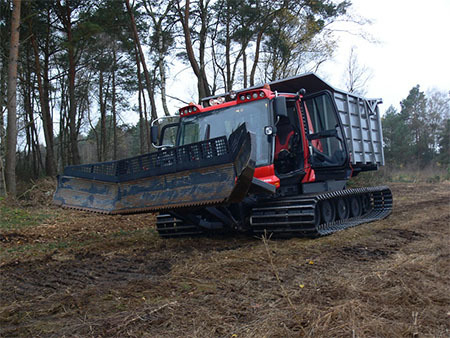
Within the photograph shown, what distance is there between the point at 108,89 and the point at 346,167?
25209 millimetres

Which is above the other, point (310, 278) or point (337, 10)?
point (337, 10)

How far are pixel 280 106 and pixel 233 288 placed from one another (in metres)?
3.46

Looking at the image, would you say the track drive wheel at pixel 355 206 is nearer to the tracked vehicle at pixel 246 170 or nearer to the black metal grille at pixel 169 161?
the tracked vehicle at pixel 246 170

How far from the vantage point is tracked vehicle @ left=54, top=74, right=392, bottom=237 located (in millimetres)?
5793

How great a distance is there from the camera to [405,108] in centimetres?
5106

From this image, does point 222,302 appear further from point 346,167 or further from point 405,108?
point 405,108

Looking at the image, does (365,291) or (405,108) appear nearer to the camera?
(365,291)

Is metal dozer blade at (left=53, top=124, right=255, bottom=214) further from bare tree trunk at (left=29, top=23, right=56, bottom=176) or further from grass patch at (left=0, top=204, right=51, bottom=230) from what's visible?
bare tree trunk at (left=29, top=23, right=56, bottom=176)

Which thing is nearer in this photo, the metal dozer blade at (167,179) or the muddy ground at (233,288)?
the muddy ground at (233,288)

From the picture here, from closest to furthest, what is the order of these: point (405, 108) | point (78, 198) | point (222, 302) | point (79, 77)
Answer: point (222, 302)
point (78, 198)
point (79, 77)
point (405, 108)

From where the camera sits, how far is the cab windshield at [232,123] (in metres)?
6.91

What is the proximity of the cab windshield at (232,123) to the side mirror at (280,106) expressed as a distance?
14.8 inches

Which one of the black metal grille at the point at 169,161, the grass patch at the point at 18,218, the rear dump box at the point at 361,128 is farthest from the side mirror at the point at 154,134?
the grass patch at the point at 18,218

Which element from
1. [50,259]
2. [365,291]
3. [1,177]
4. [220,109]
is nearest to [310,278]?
[365,291]
